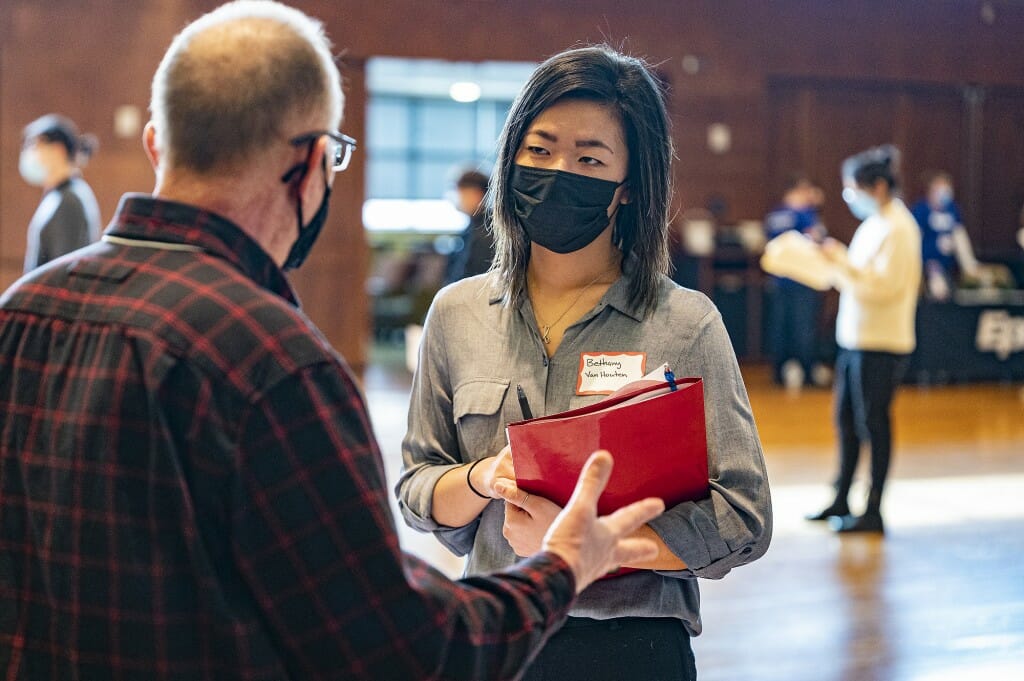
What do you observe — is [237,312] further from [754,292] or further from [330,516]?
[754,292]

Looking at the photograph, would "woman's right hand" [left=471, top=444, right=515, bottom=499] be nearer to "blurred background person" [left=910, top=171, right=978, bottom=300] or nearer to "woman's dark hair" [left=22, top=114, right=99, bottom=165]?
"woman's dark hair" [left=22, top=114, right=99, bottom=165]

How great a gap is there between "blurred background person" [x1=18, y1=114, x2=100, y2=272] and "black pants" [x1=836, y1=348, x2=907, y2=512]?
3858mm

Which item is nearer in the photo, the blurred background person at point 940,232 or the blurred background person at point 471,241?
the blurred background person at point 471,241

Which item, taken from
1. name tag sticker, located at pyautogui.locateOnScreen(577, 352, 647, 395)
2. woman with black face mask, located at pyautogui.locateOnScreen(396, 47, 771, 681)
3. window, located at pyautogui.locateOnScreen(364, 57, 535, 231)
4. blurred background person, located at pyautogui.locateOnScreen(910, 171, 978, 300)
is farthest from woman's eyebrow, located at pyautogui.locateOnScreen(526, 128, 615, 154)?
window, located at pyautogui.locateOnScreen(364, 57, 535, 231)

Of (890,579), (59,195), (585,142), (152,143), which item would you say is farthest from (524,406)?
(59,195)

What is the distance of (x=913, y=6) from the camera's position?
12.1 m

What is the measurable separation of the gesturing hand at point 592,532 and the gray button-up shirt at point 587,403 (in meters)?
0.25

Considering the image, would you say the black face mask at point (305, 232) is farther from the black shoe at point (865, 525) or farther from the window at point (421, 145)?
the window at point (421, 145)

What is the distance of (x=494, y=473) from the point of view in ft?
5.11

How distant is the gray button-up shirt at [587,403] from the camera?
1.58 m

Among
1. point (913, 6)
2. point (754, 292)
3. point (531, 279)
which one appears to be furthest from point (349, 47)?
point (531, 279)

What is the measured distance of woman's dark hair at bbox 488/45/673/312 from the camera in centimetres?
171

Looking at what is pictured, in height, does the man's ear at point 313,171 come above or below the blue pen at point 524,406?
above

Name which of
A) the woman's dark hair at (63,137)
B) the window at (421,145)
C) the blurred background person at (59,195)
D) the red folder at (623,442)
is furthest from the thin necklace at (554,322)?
the window at (421,145)
